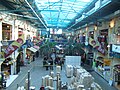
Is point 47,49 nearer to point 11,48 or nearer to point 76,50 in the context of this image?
point 76,50

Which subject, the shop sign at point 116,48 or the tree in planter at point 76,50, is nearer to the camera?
the shop sign at point 116,48

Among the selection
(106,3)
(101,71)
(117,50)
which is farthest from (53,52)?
(106,3)

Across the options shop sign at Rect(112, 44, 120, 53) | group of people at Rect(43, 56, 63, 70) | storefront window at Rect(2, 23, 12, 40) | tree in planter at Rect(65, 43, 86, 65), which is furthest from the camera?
tree in planter at Rect(65, 43, 86, 65)

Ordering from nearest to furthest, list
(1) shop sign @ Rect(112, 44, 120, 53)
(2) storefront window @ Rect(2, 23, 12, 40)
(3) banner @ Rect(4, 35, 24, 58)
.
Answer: (1) shop sign @ Rect(112, 44, 120, 53)
(3) banner @ Rect(4, 35, 24, 58)
(2) storefront window @ Rect(2, 23, 12, 40)

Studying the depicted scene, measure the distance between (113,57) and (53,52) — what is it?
1658 cm

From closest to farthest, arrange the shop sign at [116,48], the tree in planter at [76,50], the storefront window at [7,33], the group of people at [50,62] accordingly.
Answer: the shop sign at [116,48], the storefront window at [7,33], the group of people at [50,62], the tree in planter at [76,50]

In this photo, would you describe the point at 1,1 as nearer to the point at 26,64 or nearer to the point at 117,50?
the point at 117,50

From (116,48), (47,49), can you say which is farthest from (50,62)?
(116,48)

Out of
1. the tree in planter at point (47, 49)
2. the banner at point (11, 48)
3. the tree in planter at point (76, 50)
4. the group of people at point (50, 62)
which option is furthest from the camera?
the tree in planter at point (47, 49)

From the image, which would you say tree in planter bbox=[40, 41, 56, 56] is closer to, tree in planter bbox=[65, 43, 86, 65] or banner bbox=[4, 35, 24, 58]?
tree in planter bbox=[65, 43, 86, 65]

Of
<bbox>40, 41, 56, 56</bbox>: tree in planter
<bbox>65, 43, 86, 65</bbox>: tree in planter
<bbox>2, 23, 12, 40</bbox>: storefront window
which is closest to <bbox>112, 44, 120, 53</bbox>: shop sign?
<bbox>2, 23, 12, 40</bbox>: storefront window

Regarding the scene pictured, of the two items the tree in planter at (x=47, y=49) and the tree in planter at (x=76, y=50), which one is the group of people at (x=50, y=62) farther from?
the tree in planter at (x=76, y=50)

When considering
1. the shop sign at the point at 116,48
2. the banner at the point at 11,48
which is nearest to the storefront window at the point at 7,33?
the banner at the point at 11,48

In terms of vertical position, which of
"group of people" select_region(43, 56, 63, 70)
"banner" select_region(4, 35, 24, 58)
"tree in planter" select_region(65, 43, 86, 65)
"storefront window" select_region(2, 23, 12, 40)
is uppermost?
"storefront window" select_region(2, 23, 12, 40)
